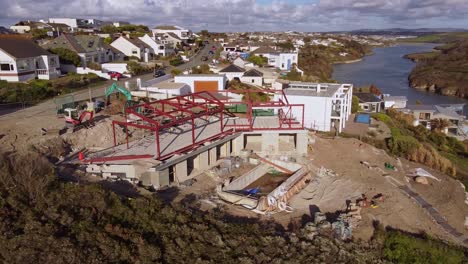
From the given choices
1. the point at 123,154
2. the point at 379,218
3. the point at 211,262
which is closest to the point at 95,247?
the point at 211,262

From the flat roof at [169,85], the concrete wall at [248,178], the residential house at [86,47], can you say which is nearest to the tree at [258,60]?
the residential house at [86,47]

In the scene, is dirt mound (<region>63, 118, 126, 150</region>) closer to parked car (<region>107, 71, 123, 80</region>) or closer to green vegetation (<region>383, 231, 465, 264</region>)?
green vegetation (<region>383, 231, 465, 264</region>)

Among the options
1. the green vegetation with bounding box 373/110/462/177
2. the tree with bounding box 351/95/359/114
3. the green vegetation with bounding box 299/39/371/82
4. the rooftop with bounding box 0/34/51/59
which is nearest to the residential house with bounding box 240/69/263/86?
the tree with bounding box 351/95/359/114

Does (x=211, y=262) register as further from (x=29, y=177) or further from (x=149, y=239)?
(x=29, y=177)

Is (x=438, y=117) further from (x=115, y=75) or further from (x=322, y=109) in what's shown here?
(x=115, y=75)

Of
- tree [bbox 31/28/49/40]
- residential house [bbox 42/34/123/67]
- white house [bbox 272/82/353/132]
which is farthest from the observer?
tree [bbox 31/28/49/40]

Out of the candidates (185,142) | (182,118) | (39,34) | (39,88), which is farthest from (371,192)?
(39,34)
